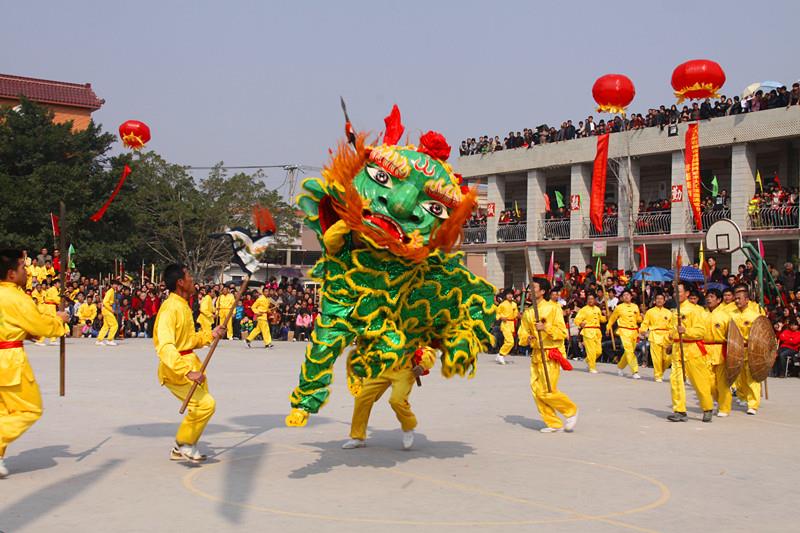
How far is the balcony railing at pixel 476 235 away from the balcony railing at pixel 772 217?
35.4ft

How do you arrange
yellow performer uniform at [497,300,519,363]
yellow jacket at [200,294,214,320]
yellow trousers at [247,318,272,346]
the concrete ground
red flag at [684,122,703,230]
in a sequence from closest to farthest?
1. the concrete ground
2. yellow performer uniform at [497,300,519,363]
3. yellow jacket at [200,294,214,320]
4. yellow trousers at [247,318,272,346]
5. red flag at [684,122,703,230]

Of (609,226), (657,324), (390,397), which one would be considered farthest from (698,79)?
(390,397)

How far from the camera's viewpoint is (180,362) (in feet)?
24.6

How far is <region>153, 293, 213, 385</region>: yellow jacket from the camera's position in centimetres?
748

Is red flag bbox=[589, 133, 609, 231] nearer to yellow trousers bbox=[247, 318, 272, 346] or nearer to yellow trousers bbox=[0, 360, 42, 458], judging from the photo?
yellow trousers bbox=[247, 318, 272, 346]

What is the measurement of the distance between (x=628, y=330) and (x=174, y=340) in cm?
1134

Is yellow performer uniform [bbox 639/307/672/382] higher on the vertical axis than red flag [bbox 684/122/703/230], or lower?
lower

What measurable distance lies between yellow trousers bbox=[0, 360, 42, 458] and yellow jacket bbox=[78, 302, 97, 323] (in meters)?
18.8

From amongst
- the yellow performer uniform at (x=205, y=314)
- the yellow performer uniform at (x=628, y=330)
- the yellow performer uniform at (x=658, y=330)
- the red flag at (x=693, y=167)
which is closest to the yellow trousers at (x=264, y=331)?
the yellow performer uniform at (x=205, y=314)

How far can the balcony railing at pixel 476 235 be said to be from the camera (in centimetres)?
3450

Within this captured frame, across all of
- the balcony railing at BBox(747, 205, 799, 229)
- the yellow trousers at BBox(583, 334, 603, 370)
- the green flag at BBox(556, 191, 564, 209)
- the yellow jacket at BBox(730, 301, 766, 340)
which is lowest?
the yellow trousers at BBox(583, 334, 603, 370)

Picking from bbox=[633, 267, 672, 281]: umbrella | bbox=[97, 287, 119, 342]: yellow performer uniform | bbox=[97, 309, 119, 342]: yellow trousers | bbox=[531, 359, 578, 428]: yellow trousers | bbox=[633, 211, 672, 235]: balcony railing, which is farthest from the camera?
bbox=[633, 211, 672, 235]: balcony railing

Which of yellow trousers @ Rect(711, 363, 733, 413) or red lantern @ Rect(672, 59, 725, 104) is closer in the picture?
yellow trousers @ Rect(711, 363, 733, 413)

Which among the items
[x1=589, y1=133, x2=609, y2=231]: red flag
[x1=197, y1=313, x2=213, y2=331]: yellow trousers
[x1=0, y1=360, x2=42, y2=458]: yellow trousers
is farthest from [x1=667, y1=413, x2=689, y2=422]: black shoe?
[x1=589, y1=133, x2=609, y2=231]: red flag
